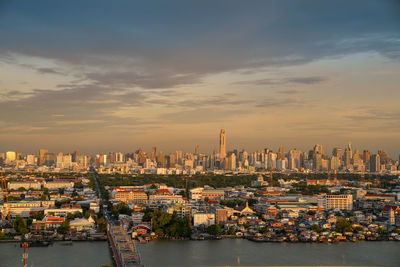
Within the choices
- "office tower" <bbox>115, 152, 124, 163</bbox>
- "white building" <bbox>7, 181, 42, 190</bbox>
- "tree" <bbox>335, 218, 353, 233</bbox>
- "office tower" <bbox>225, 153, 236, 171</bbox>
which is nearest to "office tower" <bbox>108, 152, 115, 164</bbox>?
"office tower" <bbox>115, 152, 124, 163</bbox>

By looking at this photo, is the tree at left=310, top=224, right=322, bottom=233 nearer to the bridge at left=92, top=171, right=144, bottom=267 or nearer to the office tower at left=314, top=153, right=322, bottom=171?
the bridge at left=92, top=171, right=144, bottom=267

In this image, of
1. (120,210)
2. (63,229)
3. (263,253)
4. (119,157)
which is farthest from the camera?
(119,157)

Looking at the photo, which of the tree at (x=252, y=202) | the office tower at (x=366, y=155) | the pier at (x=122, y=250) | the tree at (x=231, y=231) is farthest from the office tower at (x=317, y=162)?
the pier at (x=122, y=250)

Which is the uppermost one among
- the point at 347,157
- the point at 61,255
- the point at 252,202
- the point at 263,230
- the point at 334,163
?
the point at 347,157

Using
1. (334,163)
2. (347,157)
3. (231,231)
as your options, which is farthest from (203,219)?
(347,157)

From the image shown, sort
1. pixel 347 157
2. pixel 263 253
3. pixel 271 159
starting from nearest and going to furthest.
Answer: pixel 263 253 < pixel 347 157 < pixel 271 159

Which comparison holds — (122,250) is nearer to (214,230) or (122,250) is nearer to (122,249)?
(122,249)

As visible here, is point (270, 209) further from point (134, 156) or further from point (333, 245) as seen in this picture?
point (134, 156)

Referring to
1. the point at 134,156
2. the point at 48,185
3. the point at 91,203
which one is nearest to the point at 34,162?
the point at 134,156
